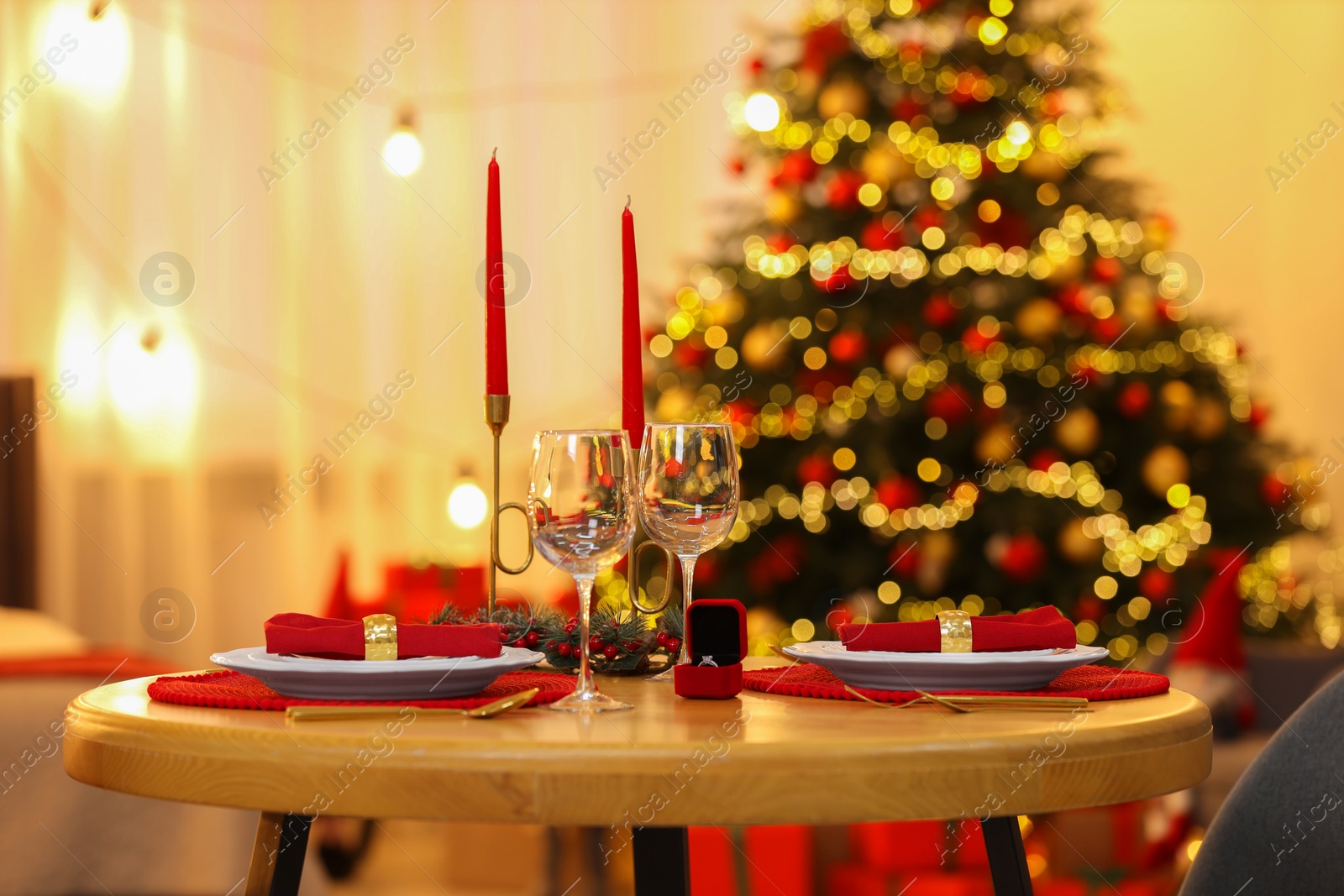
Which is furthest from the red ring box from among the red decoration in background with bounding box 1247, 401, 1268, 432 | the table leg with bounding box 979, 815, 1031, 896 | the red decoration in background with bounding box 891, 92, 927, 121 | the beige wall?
the beige wall

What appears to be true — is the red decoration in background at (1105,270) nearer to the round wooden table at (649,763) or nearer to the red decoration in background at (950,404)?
the red decoration in background at (950,404)

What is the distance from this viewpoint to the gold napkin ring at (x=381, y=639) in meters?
0.91

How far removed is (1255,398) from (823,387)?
113 centimetres

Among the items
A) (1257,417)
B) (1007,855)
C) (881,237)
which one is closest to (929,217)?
(881,237)

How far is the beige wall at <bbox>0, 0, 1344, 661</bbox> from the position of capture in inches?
156

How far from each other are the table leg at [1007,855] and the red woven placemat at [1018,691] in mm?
207

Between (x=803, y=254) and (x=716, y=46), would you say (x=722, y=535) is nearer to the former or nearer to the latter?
(x=803, y=254)

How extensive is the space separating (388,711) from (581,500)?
18cm

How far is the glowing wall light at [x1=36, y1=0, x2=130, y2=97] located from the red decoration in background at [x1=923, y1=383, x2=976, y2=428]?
8.42ft

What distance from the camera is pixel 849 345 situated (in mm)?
3197

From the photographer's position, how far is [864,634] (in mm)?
994

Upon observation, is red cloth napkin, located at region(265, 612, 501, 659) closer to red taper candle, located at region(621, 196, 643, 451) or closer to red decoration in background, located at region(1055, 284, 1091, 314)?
red taper candle, located at region(621, 196, 643, 451)

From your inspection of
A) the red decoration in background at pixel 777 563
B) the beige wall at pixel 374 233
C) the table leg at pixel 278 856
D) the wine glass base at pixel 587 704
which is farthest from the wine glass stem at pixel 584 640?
the beige wall at pixel 374 233

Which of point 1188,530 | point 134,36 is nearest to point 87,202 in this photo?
point 134,36
